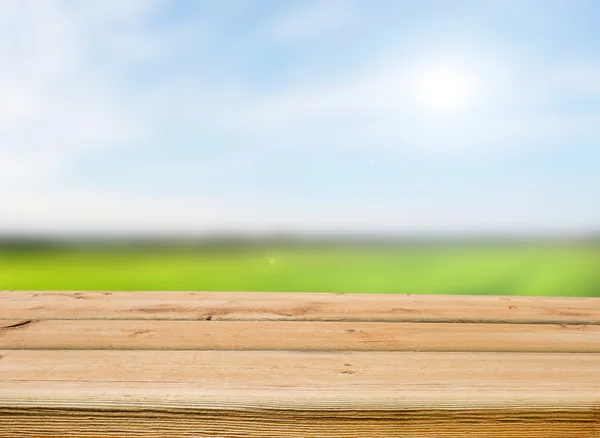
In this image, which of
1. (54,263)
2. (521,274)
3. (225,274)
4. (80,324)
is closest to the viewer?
(80,324)

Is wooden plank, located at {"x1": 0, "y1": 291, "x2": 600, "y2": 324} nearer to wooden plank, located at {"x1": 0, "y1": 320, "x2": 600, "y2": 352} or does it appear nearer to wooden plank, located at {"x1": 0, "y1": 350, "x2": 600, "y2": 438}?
wooden plank, located at {"x1": 0, "y1": 320, "x2": 600, "y2": 352}

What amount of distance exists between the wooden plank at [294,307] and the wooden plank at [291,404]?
12.0 inches

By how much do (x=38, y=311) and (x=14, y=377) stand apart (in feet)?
1.32

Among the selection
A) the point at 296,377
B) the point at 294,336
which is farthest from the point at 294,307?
the point at 296,377

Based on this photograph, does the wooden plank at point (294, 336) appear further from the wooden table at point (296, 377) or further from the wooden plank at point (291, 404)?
the wooden plank at point (291, 404)

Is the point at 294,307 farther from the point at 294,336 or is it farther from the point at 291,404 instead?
the point at 291,404

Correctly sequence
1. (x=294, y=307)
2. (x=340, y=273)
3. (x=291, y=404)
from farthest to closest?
(x=340, y=273) → (x=294, y=307) → (x=291, y=404)

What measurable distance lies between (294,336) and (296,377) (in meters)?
0.18

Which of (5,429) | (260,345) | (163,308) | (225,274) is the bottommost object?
(5,429)

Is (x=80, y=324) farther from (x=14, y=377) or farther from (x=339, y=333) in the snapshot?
(x=339, y=333)

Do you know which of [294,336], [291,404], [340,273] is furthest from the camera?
[340,273]

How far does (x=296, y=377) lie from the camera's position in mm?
522

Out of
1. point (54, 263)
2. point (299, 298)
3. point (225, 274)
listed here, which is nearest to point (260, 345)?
point (299, 298)

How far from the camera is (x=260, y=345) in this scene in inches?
25.7
